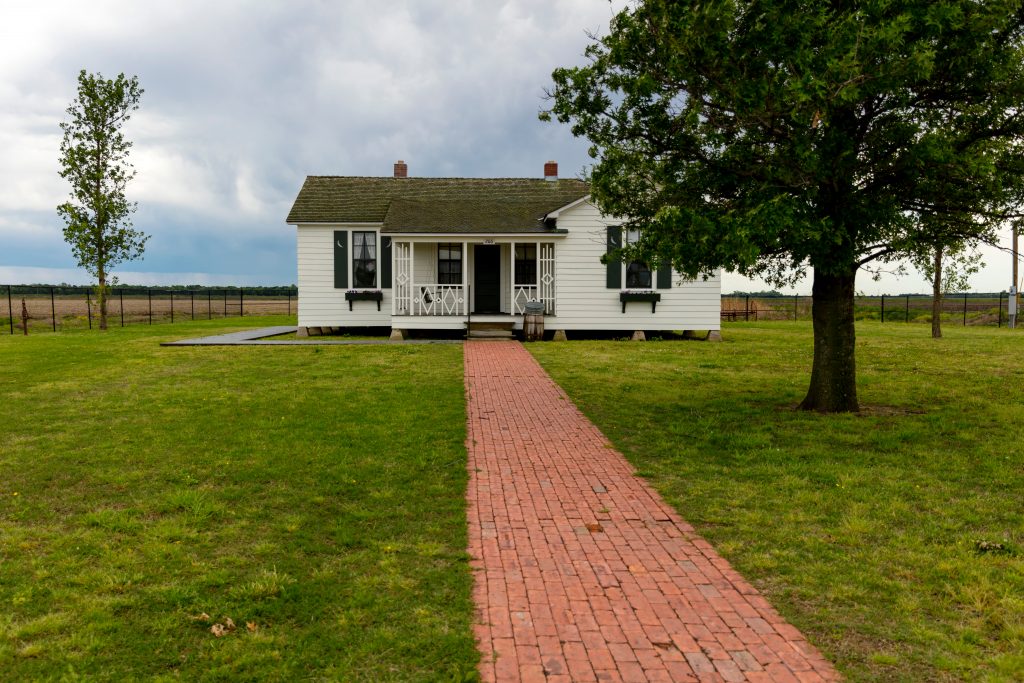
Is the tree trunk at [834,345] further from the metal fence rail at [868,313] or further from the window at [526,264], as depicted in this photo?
the metal fence rail at [868,313]

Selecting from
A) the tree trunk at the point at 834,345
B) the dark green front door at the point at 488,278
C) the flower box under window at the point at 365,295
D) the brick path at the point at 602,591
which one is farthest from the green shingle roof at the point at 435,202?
the brick path at the point at 602,591

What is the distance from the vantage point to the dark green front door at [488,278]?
2277 cm

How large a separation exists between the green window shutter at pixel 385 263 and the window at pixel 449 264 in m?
1.63

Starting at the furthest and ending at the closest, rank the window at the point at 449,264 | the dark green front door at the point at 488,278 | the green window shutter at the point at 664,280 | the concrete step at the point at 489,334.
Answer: the dark green front door at the point at 488,278, the window at the point at 449,264, the green window shutter at the point at 664,280, the concrete step at the point at 489,334

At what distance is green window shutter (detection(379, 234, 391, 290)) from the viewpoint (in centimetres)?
2259

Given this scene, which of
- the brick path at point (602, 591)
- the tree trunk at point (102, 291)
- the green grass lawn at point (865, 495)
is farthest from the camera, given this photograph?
the tree trunk at point (102, 291)

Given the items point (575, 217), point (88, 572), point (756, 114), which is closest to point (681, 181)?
point (756, 114)

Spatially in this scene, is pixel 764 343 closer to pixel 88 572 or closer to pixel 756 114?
pixel 756 114

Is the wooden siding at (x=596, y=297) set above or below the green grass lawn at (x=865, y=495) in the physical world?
above

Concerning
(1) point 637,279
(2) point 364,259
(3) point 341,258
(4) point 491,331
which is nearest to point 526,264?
(4) point 491,331

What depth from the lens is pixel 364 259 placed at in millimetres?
22672

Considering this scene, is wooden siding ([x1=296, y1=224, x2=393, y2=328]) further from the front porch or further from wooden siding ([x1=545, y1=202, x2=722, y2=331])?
wooden siding ([x1=545, y1=202, x2=722, y2=331])

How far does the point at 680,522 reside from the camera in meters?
5.61

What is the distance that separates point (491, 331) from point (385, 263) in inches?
178
